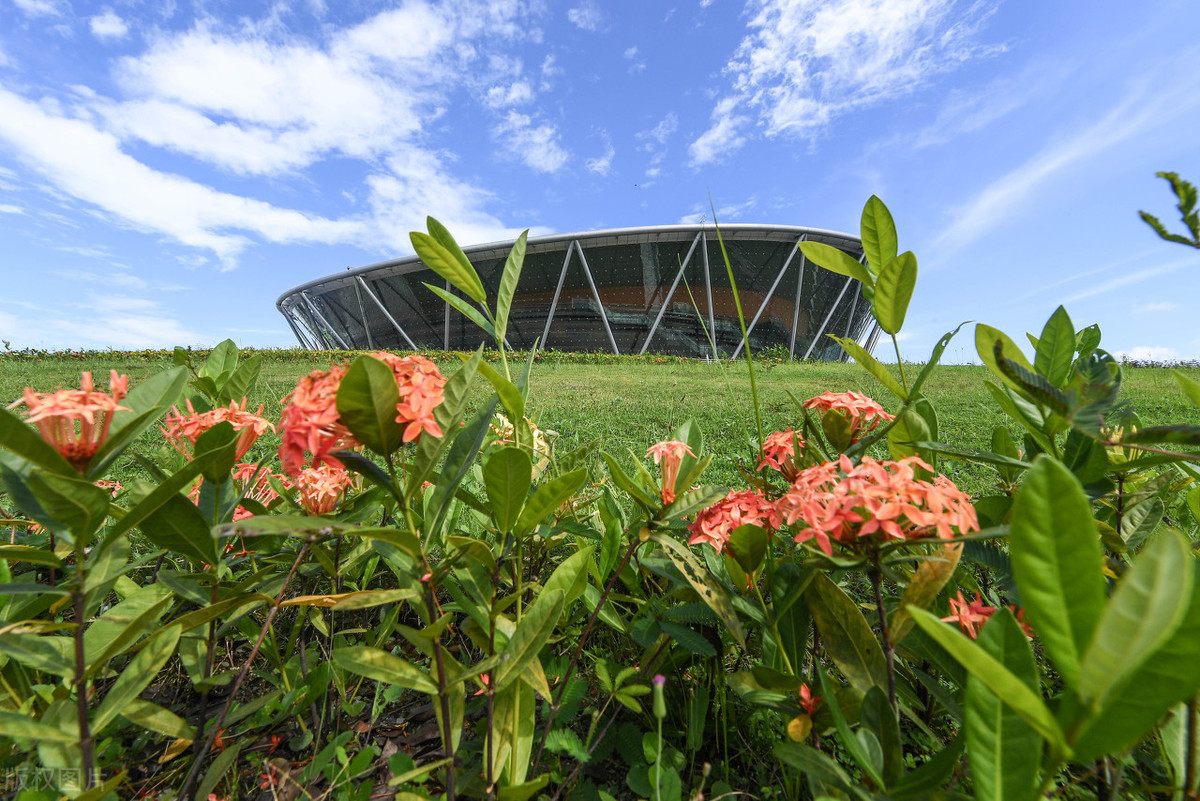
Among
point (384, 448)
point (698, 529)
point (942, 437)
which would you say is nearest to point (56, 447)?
point (384, 448)

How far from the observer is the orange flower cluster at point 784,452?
3.19ft

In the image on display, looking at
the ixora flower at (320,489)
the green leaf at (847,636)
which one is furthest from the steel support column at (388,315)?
the green leaf at (847,636)

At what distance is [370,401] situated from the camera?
0.62 meters

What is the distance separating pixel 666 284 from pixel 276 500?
1946 centimetres

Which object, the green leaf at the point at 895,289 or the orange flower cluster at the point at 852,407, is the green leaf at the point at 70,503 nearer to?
the orange flower cluster at the point at 852,407

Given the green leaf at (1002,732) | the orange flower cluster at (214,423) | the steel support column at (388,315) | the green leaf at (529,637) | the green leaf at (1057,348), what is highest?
the steel support column at (388,315)

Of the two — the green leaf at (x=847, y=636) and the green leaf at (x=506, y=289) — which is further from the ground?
the green leaf at (x=506, y=289)

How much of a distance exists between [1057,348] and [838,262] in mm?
402

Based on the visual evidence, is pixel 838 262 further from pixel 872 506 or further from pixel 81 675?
pixel 81 675

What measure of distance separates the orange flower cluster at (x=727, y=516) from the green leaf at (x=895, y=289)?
0.41m

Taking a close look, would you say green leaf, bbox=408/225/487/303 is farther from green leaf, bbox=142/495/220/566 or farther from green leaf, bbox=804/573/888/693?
green leaf, bbox=804/573/888/693

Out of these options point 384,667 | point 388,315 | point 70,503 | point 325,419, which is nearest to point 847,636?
point 384,667

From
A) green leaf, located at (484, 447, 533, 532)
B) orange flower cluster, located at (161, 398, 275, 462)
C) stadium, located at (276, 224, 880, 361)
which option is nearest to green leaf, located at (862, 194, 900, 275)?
green leaf, located at (484, 447, 533, 532)

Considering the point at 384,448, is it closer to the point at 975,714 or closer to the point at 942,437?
the point at 975,714
